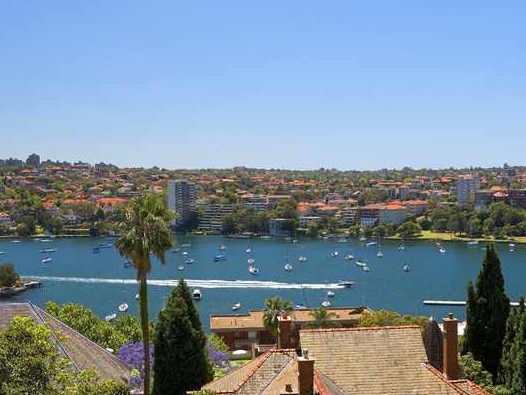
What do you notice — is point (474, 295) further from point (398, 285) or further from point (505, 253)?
point (505, 253)

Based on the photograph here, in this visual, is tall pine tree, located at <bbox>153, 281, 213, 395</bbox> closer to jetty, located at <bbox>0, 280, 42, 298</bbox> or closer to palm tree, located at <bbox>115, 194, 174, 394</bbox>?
palm tree, located at <bbox>115, 194, 174, 394</bbox>

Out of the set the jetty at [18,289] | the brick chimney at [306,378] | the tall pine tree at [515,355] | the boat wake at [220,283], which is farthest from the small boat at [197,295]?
the brick chimney at [306,378]

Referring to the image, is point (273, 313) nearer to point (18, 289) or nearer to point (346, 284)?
point (346, 284)

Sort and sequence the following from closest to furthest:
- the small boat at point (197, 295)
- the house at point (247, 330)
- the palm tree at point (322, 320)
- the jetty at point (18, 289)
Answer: the palm tree at point (322, 320) < the house at point (247, 330) < the small boat at point (197, 295) < the jetty at point (18, 289)

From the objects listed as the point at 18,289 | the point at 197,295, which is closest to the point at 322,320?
the point at 197,295

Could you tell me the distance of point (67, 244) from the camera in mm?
163625

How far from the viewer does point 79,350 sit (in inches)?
1053

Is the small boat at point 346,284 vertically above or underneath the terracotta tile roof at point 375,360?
underneath

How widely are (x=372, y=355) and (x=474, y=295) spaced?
13863 mm

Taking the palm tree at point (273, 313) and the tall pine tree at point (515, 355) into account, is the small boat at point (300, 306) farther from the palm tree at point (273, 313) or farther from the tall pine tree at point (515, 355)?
the tall pine tree at point (515, 355)

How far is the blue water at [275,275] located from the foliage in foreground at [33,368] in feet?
198

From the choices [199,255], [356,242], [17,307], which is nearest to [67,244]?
[199,255]

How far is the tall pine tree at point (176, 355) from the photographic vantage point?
25.5 m

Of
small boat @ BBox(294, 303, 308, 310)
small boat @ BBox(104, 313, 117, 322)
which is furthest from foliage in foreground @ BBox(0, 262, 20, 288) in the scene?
small boat @ BBox(294, 303, 308, 310)
